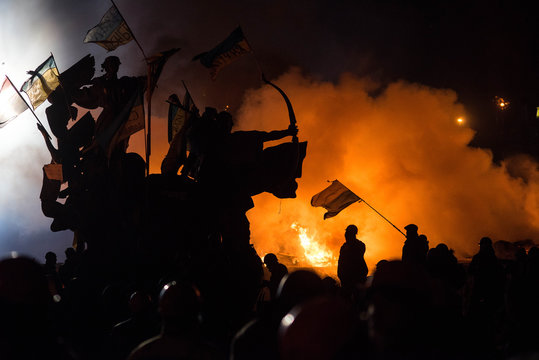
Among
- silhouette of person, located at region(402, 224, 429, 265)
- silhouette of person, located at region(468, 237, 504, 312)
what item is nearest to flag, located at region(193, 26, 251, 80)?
silhouette of person, located at region(402, 224, 429, 265)

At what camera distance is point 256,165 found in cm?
705

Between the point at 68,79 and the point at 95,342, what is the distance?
5229mm

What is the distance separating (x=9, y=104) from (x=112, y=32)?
7.86 feet

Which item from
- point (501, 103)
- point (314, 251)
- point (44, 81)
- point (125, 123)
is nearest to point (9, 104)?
point (44, 81)

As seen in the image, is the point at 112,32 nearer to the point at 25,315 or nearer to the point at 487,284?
the point at 487,284

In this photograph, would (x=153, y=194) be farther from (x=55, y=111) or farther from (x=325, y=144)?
(x=325, y=144)

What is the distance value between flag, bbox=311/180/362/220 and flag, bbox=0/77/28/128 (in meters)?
5.84

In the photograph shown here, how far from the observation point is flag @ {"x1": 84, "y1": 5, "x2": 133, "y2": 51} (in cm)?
821

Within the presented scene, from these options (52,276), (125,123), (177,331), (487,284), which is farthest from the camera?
(52,276)

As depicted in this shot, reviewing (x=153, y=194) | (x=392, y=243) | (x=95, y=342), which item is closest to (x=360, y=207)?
(x=392, y=243)

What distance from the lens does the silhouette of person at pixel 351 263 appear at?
707 cm

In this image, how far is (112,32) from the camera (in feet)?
27.2

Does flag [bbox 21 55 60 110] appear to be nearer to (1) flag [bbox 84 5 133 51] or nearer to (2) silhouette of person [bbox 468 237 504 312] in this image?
(1) flag [bbox 84 5 133 51]

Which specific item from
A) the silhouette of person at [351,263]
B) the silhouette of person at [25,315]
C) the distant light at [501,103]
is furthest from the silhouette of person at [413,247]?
the distant light at [501,103]
